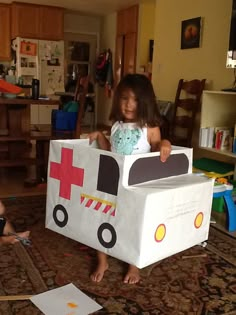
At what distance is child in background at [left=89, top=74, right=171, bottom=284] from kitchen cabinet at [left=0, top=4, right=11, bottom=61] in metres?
4.94

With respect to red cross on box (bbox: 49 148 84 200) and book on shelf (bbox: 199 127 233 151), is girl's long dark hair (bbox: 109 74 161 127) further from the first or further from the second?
book on shelf (bbox: 199 127 233 151)

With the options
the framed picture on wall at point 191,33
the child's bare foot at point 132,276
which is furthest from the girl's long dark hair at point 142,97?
the framed picture on wall at point 191,33

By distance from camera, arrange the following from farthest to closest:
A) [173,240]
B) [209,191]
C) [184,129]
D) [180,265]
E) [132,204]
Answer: [184,129]
[180,265]
[209,191]
[173,240]
[132,204]

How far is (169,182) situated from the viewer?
1.48m

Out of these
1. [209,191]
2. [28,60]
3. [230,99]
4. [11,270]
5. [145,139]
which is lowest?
[11,270]

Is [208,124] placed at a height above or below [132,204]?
above

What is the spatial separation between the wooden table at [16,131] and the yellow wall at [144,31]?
2605 millimetres

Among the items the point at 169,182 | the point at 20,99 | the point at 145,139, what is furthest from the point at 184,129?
the point at 169,182

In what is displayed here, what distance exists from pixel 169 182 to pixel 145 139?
0.31 metres

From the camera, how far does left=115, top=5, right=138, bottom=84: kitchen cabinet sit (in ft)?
17.5

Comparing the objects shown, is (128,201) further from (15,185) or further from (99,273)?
(15,185)

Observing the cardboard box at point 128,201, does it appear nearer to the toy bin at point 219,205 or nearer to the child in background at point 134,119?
the child in background at point 134,119

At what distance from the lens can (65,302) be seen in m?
1.34

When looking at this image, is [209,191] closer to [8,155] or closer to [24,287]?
[24,287]
